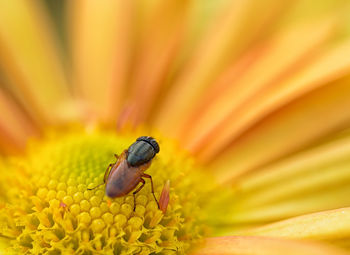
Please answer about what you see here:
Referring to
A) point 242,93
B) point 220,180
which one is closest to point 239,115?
point 242,93

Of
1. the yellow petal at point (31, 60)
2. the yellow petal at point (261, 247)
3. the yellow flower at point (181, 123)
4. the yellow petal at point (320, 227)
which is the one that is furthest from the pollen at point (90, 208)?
the yellow petal at point (31, 60)

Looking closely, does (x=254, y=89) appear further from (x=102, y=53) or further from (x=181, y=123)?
(x=102, y=53)

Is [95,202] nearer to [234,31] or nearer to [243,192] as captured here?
[243,192]

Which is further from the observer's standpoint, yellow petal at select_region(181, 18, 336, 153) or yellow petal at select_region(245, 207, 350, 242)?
yellow petal at select_region(181, 18, 336, 153)

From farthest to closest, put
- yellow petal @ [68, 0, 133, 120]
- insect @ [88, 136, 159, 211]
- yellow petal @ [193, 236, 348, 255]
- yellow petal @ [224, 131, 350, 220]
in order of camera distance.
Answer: yellow petal @ [68, 0, 133, 120] → yellow petal @ [224, 131, 350, 220] → insect @ [88, 136, 159, 211] → yellow petal @ [193, 236, 348, 255]

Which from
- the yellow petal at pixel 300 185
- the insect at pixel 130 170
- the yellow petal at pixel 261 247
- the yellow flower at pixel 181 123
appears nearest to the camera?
the yellow petal at pixel 261 247

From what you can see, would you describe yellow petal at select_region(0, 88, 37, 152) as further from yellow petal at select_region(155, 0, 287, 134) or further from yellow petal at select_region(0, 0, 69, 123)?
yellow petal at select_region(155, 0, 287, 134)

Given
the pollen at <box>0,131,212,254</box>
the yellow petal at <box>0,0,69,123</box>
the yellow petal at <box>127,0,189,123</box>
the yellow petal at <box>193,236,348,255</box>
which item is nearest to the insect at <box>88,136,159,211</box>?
the pollen at <box>0,131,212,254</box>

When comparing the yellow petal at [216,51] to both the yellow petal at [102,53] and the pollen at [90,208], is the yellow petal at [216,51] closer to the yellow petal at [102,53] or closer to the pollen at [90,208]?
the yellow petal at [102,53]
